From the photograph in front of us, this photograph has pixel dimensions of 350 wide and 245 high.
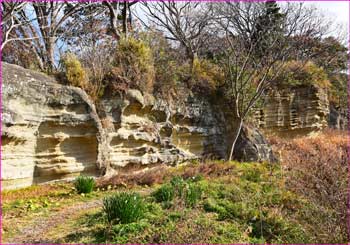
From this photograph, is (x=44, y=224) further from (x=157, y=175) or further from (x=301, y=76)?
(x=301, y=76)

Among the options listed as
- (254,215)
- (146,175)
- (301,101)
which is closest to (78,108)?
(146,175)

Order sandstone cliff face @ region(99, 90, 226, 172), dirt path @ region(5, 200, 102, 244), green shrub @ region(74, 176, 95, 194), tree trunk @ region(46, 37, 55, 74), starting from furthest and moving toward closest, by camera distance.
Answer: tree trunk @ region(46, 37, 55, 74)
sandstone cliff face @ region(99, 90, 226, 172)
green shrub @ region(74, 176, 95, 194)
dirt path @ region(5, 200, 102, 244)

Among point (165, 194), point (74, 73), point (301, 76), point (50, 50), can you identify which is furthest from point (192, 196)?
point (301, 76)

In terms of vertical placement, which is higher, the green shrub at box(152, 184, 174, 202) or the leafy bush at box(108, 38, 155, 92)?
the leafy bush at box(108, 38, 155, 92)

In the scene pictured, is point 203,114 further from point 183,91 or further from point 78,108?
point 78,108

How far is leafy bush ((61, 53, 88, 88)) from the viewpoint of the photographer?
32.0 ft

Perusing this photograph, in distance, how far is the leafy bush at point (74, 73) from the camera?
384 inches

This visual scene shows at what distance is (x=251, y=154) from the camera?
45.4 ft

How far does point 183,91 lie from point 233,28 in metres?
4.68

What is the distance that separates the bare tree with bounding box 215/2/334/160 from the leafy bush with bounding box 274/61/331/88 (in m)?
2.05

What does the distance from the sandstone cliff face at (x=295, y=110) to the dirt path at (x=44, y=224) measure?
13.5 metres

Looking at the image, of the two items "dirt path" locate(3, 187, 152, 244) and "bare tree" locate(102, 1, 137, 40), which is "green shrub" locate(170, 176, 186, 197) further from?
"bare tree" locate(102, 1, 137, 40)

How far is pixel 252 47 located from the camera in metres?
13.5

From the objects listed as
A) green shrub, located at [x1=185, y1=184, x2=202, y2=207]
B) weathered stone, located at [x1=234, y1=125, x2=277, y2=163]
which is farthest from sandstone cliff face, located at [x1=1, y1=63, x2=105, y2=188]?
weathered stone, located at [x1=234, y1=125, x2=277, y2=163]
